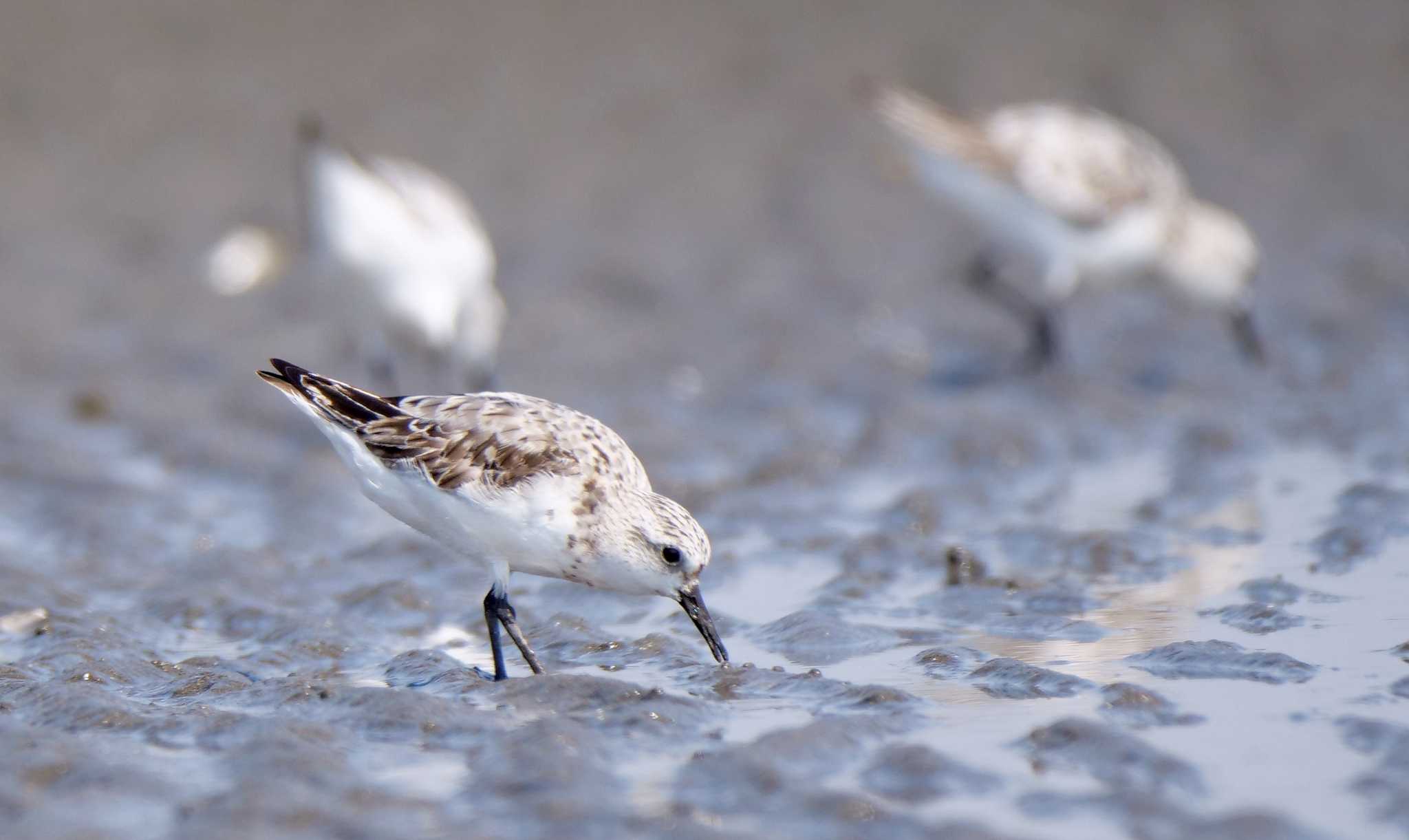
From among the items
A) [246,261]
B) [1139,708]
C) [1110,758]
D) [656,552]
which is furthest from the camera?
[246,261]

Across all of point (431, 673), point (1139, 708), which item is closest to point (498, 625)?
point (431, 673)

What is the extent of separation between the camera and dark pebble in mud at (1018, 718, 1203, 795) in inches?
178

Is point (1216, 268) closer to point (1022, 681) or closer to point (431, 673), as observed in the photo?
point (1022, 681)

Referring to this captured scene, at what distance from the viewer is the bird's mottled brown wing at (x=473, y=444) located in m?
5.76

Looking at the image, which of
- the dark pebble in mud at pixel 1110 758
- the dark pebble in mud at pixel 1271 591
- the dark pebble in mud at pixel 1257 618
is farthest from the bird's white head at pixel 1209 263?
the dark pebble in mud at pixel 1110 758

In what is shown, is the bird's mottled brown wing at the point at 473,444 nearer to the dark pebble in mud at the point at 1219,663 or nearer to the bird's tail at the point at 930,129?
the dark pebble in mud at the point at 1219,663

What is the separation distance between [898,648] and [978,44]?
888cm

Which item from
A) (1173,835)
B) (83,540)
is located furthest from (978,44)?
(1173,835)

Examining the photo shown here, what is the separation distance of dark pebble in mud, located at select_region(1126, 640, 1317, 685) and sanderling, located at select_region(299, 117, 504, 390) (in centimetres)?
572

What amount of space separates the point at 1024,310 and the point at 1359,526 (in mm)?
4046

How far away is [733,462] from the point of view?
8.96m

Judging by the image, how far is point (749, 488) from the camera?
845 cm

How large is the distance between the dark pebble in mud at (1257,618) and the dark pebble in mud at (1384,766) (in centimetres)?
108

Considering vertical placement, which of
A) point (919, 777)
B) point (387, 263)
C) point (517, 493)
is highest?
point (387, 263)
